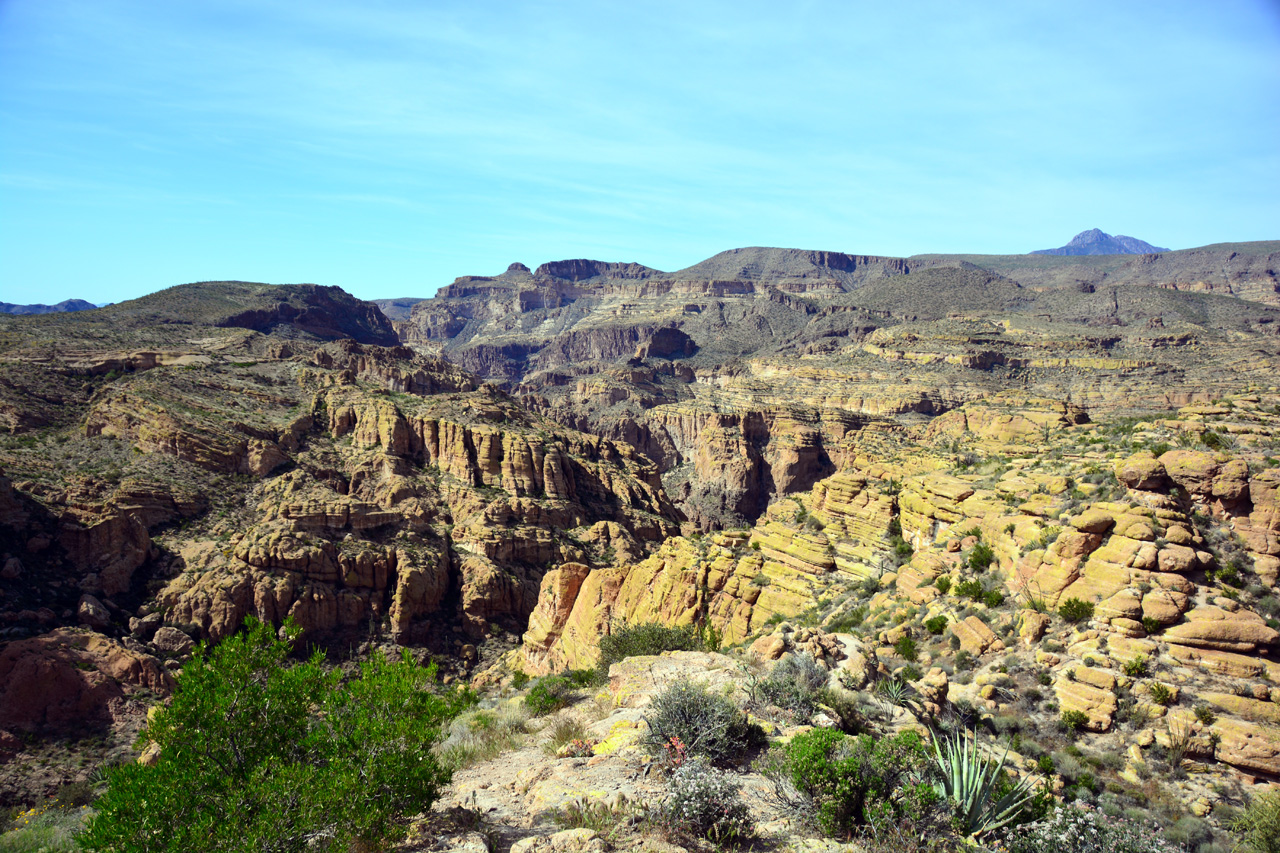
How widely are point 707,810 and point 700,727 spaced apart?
2.82 metres

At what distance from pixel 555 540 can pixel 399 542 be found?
43.9ft

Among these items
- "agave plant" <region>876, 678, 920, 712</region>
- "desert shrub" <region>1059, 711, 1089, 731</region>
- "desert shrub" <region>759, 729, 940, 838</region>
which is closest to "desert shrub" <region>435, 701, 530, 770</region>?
"desert shrub" <region>759, 729, 940, 838</region>

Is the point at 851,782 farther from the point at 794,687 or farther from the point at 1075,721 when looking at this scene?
the point at 1075,721

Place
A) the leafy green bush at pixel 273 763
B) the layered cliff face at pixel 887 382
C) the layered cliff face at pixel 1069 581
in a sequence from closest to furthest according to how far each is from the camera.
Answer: the leafy green bush at pixel 273 763 < the layered cliff face at pixel 1069 581 < the layered cliff face at pixel 887 382

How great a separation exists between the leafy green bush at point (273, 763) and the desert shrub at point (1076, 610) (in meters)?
16.6

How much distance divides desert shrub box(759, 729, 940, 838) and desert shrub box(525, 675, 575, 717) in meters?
10.5

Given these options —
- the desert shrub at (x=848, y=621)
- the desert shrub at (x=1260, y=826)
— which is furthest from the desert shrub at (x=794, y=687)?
the desert shrub at (x=848, y=621)

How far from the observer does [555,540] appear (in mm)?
60219

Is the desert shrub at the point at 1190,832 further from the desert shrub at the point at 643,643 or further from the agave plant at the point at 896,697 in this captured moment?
the desert shrub at the point at 643,643

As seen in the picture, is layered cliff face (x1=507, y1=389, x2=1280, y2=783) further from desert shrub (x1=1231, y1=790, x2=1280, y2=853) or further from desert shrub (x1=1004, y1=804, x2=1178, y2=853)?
desert shrub (x1=1004, y1=804, x2=1178, y2=853)

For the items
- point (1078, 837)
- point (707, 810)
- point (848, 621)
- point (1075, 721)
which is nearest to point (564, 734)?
point (707, 810)

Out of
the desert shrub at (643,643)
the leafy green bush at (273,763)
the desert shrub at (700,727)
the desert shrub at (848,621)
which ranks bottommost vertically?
the desert shrub at (643,643)

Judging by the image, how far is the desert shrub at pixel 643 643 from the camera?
83.3 ft

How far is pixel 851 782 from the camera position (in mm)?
9211
